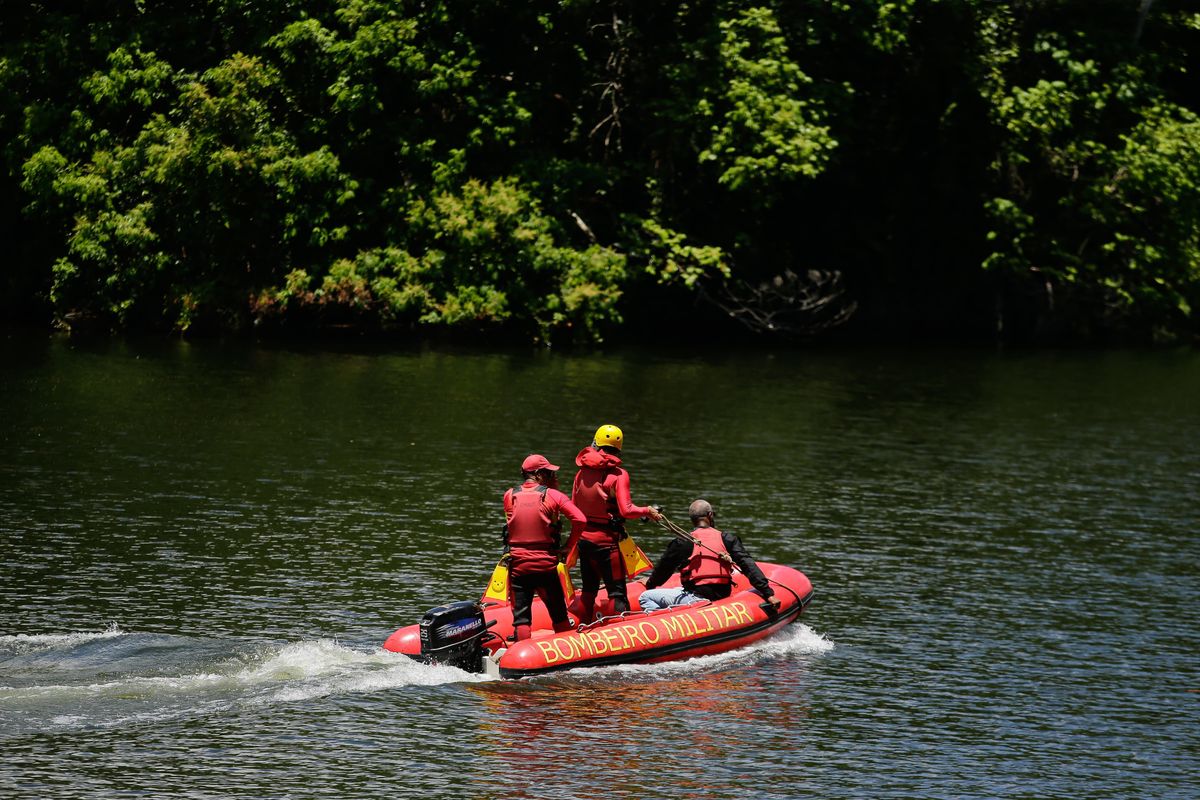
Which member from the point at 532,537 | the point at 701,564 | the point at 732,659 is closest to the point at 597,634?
the point at 532,537

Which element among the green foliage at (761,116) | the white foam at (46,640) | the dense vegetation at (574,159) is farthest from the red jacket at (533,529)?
the green foliage at (761,116)

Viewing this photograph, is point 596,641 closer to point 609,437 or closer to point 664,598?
point 664,598

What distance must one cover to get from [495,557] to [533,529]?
442cm

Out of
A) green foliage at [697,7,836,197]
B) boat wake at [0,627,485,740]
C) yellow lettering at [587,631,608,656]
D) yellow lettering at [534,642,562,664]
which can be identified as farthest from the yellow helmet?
green foliage at [697,7,836,197]

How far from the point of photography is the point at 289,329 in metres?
44.8

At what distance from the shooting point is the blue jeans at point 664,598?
1730 centimetres

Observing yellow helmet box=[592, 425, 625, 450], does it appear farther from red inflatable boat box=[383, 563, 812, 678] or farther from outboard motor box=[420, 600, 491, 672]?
outboard motor box=[420, 600, 491, 672]

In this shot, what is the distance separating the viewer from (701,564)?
17.4 m

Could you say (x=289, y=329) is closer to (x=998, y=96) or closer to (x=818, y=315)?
(x=818, y=315)

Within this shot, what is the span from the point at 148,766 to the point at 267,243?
3244 centimetres

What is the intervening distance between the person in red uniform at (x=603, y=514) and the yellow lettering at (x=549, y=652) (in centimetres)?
162

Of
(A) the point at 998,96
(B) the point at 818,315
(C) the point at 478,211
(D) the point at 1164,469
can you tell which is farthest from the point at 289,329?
(D) the point at 1164,469

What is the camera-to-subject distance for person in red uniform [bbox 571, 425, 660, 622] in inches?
660

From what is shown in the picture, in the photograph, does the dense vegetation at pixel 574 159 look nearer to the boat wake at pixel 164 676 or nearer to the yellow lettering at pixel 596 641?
the boat wake at pixel 164 676
